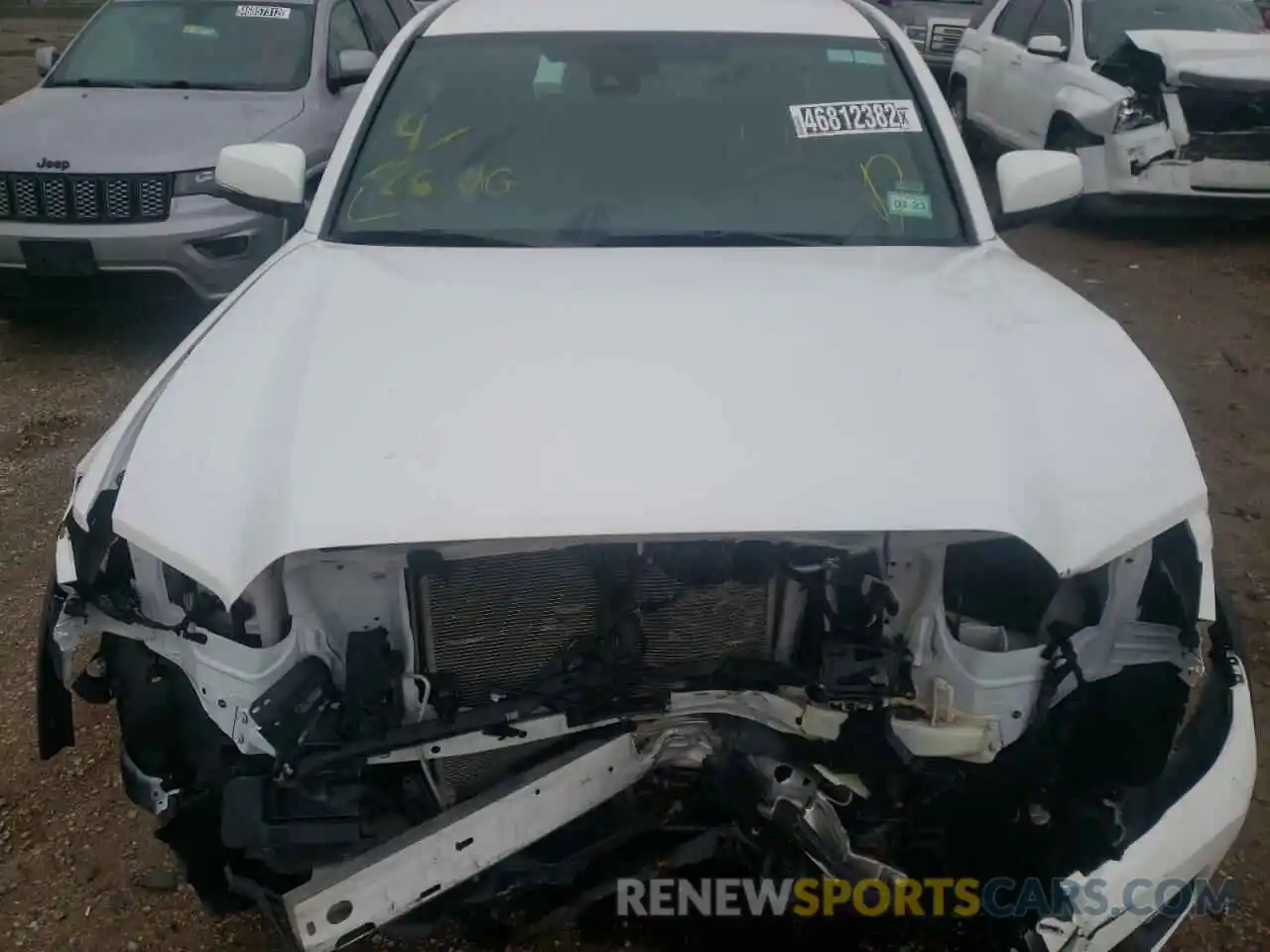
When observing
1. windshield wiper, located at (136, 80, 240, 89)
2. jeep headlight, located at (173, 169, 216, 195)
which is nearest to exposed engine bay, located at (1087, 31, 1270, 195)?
windshield wiper, located at (136, 80, 240, 89)

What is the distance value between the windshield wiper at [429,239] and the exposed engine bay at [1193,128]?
5.84 metres

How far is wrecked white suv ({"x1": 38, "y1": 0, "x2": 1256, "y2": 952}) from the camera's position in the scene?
74.0 inches

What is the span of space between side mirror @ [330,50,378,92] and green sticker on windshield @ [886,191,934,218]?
398cm

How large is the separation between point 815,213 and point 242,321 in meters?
1.41

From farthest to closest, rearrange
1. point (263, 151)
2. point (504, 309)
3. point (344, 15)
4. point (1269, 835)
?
point (344, 15)
point (263, 151)
point (1269, 835)
point (504, 309)

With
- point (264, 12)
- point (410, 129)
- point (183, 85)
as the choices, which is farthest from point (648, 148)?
point (264, 12)

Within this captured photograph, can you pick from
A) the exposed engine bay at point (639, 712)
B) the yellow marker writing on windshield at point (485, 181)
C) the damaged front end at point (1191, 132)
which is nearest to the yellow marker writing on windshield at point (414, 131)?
the yellow marker writing on windshield at point (485, 181)

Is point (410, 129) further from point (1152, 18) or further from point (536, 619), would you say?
point (1152, 18)

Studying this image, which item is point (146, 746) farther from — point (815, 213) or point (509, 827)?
point (815, 213)

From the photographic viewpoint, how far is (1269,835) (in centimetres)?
277

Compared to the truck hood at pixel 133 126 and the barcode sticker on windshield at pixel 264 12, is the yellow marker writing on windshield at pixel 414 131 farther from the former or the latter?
the barcode sticker on windshield at pixel 264 12

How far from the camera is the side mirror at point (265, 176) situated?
3252 mm

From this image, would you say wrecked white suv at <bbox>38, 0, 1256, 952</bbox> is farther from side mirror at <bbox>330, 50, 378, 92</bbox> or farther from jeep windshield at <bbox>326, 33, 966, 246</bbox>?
side mirror at <bbox>330, 50, 378, 92</bbox>

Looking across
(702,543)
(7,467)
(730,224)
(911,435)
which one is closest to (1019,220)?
(730,224)
